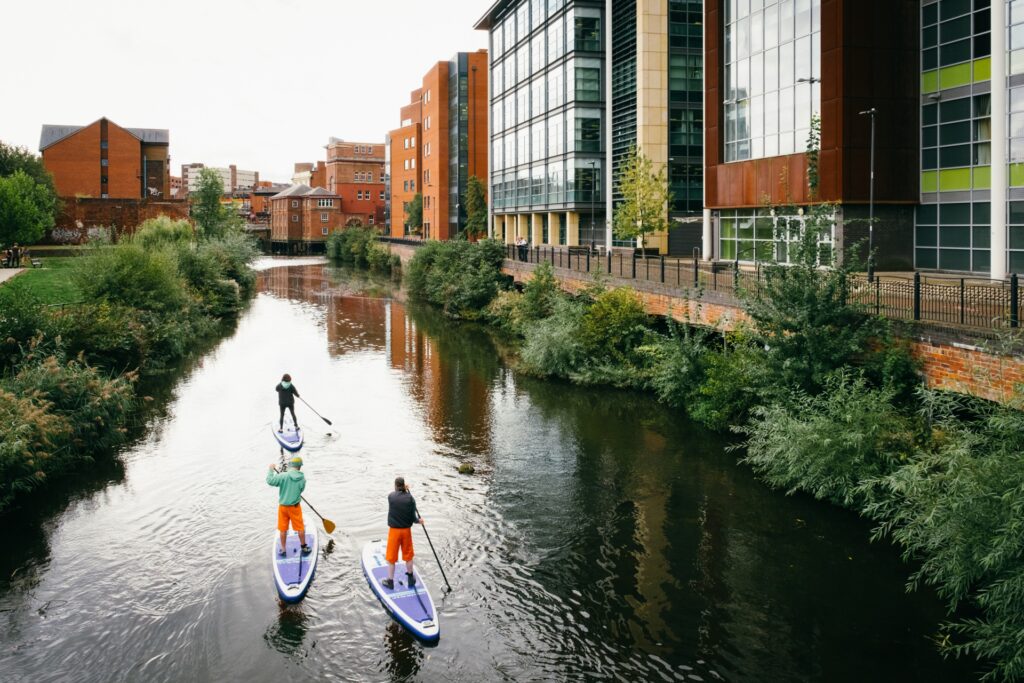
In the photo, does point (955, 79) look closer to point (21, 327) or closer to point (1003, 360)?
point (1003, 360)

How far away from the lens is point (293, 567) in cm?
1265

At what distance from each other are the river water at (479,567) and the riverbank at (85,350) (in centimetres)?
85

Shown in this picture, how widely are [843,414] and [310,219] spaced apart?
11452 cm

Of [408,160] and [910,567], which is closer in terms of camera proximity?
[910,567]

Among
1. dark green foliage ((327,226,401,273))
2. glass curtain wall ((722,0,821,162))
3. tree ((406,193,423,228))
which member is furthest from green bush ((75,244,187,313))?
tree ((406,193,423,228))

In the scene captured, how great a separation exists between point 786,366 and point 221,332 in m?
28.9

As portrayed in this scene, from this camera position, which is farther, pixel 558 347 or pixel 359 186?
pixel 359 186

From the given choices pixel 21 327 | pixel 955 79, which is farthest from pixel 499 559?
pixel 955 79

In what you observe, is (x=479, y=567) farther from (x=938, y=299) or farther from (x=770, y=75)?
(x=770, y=75)

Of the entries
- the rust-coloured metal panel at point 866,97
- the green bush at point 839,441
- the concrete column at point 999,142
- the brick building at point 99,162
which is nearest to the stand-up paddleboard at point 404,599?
the green bush at point 839,441

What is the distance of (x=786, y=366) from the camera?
17516 millimetres

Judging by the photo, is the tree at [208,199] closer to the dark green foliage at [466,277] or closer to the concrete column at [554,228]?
the concrete column at [554,228]

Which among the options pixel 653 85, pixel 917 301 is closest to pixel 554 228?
pixel 653 85

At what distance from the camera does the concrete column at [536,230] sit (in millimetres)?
58969
